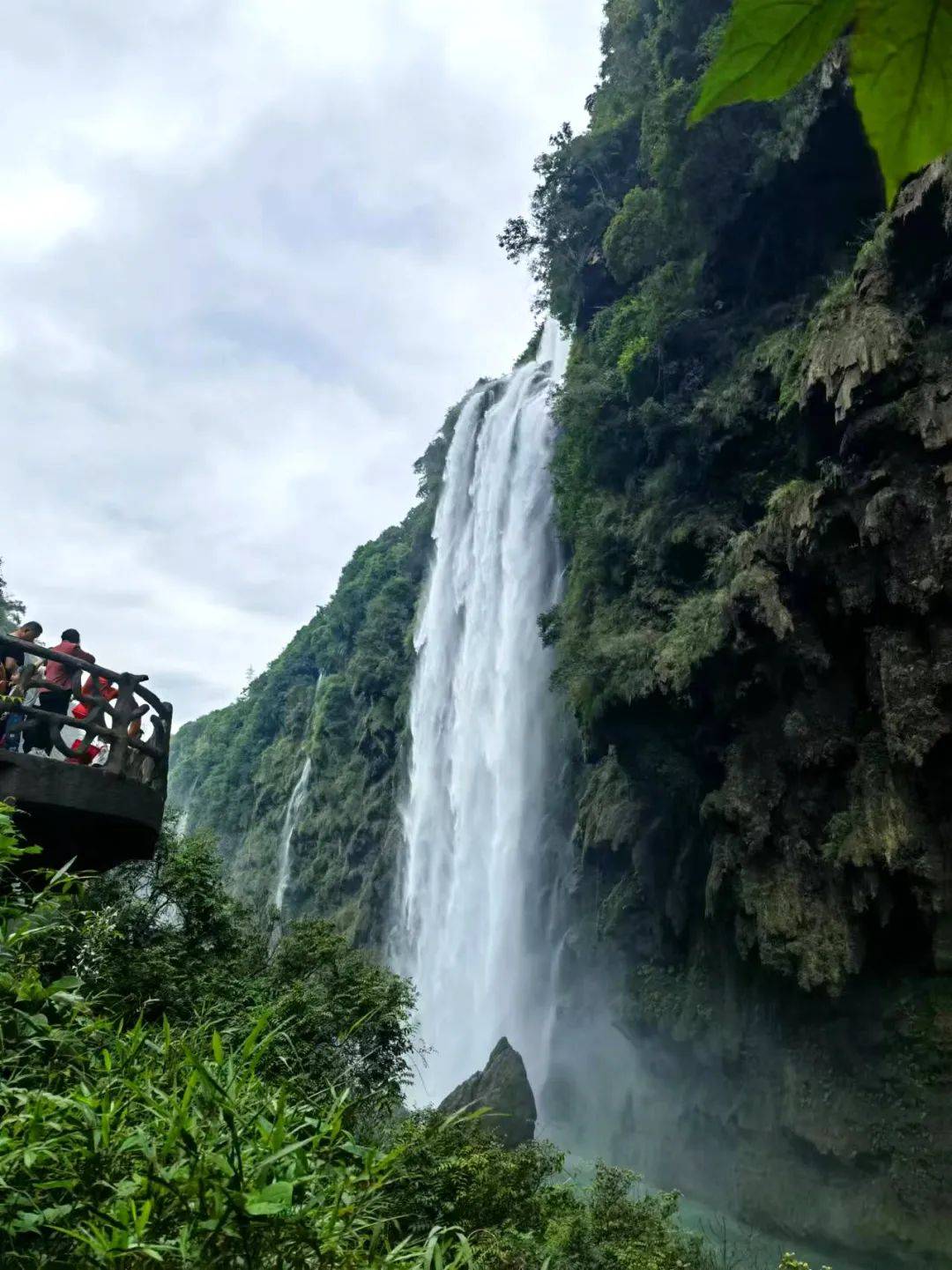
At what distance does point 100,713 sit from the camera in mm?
6914

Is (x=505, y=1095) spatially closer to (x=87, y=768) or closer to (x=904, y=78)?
(x=87, y=768)

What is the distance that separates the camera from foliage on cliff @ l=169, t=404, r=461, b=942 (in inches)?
1273

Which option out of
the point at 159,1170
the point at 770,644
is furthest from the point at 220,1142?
the point at 770,644

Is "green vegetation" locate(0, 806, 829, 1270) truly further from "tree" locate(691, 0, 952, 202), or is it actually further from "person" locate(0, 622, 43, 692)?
"tree" locate(691, 0, 952, 202)

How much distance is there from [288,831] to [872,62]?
40.2 metres

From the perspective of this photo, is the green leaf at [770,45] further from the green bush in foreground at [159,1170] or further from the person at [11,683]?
the person at [11,683]

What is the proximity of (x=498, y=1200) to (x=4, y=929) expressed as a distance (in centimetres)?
484

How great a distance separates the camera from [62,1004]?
Answer: 3.86 meters

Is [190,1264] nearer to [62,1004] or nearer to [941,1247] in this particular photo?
[62,1004]

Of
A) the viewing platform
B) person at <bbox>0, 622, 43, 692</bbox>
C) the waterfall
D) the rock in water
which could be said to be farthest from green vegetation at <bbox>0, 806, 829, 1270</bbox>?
the waterfall

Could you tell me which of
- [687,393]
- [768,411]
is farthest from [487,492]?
[768,411]

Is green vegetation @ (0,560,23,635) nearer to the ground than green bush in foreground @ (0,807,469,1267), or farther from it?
farther from it

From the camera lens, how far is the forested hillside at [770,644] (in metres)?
11.5

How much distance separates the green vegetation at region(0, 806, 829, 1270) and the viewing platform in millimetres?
539
